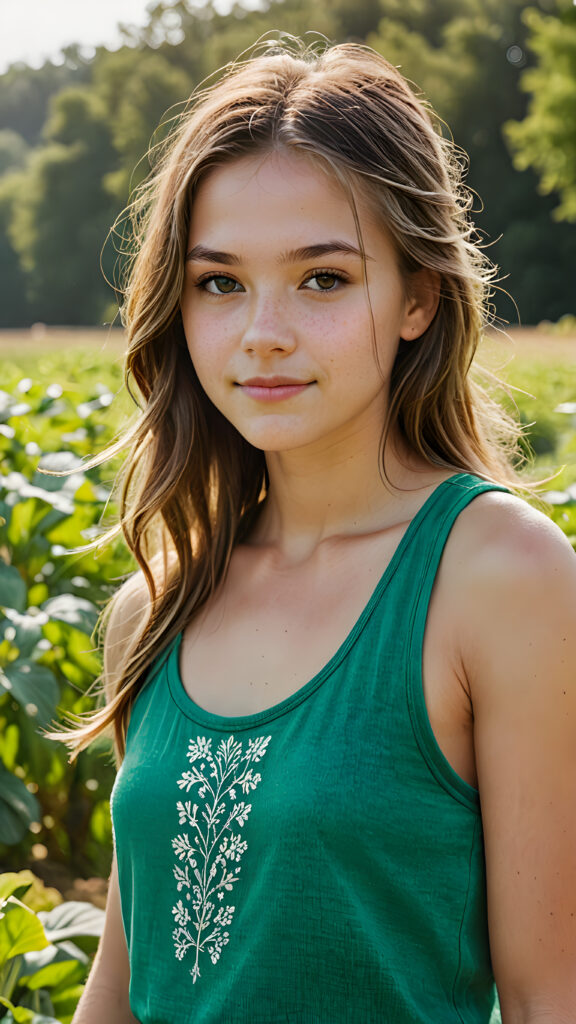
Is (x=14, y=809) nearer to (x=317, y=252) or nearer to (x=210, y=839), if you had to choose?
(x=210, y=839)

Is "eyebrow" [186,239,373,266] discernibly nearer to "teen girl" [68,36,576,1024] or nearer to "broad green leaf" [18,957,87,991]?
"teen girl" [68,36,576,1024]

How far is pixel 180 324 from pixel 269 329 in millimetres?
406

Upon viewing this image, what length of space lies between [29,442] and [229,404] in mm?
2237

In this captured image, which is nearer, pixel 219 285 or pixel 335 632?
pixel 335 632

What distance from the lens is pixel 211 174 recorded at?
1.83m

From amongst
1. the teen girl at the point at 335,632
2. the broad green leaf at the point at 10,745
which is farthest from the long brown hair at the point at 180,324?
the broad green leaf at the point at 10,745

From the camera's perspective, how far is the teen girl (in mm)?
1547

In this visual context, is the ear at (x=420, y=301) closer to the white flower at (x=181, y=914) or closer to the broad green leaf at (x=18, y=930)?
the white flower at (x=181, y=914)

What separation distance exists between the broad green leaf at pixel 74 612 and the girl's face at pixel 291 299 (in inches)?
56.1

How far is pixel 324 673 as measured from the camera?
1.66m

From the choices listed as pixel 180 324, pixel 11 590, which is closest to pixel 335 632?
pixel 180 324

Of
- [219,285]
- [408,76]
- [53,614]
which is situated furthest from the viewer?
[408,76]

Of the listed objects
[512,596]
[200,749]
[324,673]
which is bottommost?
[200,749]

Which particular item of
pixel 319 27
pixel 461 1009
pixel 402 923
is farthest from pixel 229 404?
pixel 319 27
